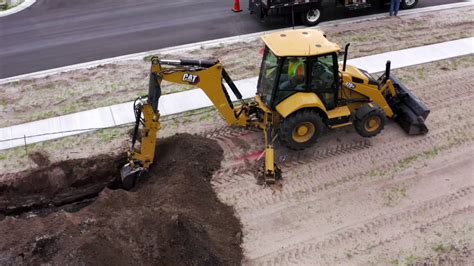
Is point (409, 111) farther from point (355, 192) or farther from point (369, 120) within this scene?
point (355, 192)

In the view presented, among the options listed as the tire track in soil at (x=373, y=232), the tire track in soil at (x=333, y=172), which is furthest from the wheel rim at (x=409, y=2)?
the tire track in soil at (x=373, y=232)

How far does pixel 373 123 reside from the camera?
10055 millimetres

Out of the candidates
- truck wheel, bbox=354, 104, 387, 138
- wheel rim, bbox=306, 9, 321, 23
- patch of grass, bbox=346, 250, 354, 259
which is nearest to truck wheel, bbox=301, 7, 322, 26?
wheel rim, bbox=306, 9, 321, 23

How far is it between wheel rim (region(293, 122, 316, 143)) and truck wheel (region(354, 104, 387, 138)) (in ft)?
3.72

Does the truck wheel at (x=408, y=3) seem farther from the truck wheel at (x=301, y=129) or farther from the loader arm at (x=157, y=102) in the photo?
the loader arm at (x=157, y=102)

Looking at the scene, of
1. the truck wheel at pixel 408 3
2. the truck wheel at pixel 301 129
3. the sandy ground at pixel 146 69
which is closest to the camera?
the truck wheel at pixel 301 129

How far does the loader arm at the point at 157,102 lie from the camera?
329 inches

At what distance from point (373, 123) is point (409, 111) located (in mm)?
1019

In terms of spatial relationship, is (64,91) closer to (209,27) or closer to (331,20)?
(209,27)

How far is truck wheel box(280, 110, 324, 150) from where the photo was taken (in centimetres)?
926

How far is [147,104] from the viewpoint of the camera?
830cm

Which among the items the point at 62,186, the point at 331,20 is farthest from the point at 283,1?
the point at 62,186

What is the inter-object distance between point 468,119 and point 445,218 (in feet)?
12.0

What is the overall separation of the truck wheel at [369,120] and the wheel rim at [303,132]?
1.13 meters
